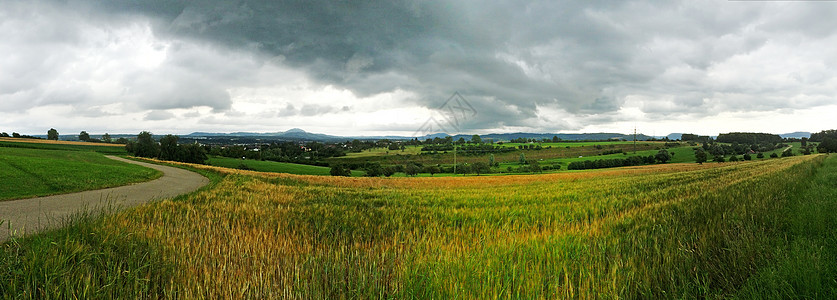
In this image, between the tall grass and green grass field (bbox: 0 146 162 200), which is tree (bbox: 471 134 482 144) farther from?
the tall grass

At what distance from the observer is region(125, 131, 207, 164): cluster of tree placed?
76.8 meters

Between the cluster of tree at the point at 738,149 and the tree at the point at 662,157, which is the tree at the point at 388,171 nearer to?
the tree at the point at 662,157

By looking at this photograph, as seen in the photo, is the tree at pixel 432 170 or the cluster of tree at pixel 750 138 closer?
the tree at pixel 432 170

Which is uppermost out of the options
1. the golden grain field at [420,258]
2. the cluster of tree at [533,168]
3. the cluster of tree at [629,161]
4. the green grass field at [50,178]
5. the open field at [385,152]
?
the golden grain field at [420,258]

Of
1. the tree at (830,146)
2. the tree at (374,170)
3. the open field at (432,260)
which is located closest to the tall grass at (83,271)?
the open field at (432,260)

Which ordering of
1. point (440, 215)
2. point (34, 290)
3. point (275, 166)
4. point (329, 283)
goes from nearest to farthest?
point (34, 290) → point (329, 283) → point (440, 215) → point (275, 166)

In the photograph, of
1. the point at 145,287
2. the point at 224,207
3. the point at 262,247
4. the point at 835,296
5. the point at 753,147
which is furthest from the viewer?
the point at 753,147

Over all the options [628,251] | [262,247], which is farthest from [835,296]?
[262,247]

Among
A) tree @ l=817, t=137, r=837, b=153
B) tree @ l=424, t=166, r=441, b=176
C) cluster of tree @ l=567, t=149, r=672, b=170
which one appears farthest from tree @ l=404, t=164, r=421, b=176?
tree @ l=817, t=137, r=837, b=153

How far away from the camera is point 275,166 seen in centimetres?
6612

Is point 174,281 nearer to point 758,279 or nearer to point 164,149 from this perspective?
Result: point 758,279

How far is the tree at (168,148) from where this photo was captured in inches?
3127

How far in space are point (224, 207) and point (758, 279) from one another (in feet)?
28.9

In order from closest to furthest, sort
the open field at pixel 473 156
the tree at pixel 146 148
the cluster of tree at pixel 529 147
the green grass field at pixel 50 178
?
the green grass field at pixel 50 178 → the tree at pixel 146 148 → the open field at pixel 473 156 → the cluster of tree at pixel 529 147
